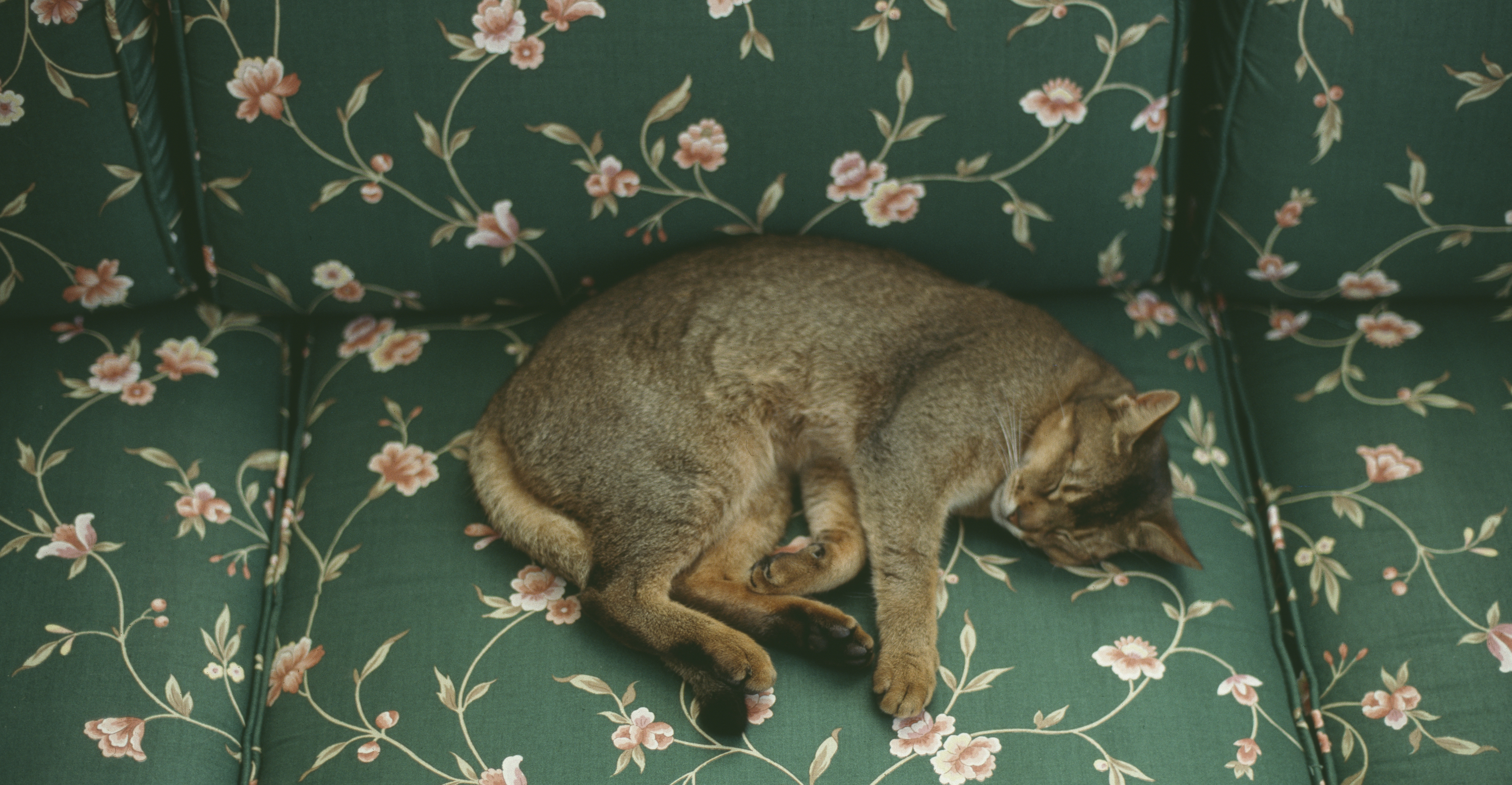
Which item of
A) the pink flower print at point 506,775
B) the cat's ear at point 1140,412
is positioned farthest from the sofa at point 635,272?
the cat's ear at point 1140,412

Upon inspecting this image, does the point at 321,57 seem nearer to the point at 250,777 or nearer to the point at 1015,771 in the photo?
the point at 250,777

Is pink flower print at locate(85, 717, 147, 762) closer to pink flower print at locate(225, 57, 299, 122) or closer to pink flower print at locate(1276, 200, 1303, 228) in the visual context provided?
pink flower print at locate(225, 57, 299, 122)

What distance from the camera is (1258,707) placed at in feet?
5.24

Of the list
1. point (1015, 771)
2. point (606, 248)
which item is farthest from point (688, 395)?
point (1015, 771)

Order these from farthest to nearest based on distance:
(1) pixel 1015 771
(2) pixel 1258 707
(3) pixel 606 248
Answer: (3) pixel 606 248 < (2) pixel 1258 707 < (1) pixel 1015 771

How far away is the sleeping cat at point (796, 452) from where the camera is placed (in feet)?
5.38

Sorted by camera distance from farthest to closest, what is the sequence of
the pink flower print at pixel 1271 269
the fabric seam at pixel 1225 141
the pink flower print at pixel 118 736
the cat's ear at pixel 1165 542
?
the pink flower print at pixel 1271 269
the fabric seam at pixel 1225 141
the cat's ear at pixel 1165 542
the pink flower print at pixel 118 736

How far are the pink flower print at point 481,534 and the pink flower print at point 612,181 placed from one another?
64 cm

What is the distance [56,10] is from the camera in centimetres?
161

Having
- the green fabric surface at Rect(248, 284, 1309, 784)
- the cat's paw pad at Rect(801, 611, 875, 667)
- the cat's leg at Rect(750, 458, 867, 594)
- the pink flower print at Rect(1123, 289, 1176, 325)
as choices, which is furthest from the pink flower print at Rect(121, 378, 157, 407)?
the pink flower print at Rect(1123, 289, 1176, 325)

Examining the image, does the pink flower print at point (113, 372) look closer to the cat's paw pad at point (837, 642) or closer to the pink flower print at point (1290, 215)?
the cat's paw pad at point (837, 642)

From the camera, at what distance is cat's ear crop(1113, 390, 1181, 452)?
5.41ft

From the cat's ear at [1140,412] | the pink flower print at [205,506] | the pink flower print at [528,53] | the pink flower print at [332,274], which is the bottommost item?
the pink flower print at [205,506]

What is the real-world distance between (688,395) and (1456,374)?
1.51 metres
